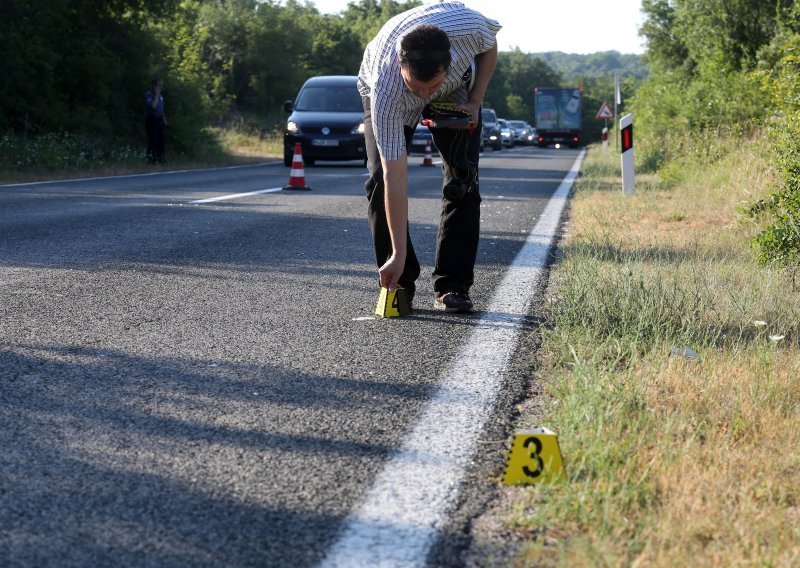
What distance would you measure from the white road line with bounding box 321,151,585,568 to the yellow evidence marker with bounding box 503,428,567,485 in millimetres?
153

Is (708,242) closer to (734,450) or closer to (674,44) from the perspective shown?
(734,450)

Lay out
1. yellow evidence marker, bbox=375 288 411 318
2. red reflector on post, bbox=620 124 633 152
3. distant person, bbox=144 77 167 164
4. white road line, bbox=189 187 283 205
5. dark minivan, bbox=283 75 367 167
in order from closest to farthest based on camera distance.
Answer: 1. yellow evidence marker, bbox=375 288 411 318
2. white road line, bbox=189 187 283 205
3. red reflector on post, bbox=620 124 633 152
4. distant person, bbox=144 77 167 164
5. dark minivan, bbox=283 75 367 167

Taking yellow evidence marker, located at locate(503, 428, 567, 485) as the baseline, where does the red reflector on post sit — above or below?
above

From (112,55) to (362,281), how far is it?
2030cm

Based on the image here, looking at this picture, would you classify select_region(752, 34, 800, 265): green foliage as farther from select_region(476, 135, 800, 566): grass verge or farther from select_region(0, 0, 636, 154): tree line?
select_region(0, 0, 636, 154): tree line

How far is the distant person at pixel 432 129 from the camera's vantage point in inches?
179

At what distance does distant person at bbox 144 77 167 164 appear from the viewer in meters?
22.0

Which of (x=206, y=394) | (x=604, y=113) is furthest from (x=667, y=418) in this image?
(x=604, y=113)

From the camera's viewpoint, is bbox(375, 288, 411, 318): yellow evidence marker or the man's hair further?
bbox(375, 288, 411, 318): yellow evidence marker

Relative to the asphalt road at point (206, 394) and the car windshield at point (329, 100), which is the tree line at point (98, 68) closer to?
the car windshield at point (329, 100)

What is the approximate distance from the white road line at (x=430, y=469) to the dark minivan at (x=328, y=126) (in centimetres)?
1842

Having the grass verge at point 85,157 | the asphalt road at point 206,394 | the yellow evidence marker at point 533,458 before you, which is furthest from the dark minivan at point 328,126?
the yellow evidence marker at point 533,458

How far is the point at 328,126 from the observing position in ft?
76.2

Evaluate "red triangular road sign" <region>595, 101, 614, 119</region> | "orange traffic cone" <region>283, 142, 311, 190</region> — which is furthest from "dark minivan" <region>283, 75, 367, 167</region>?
"red triangular road sign" <region>595, 101, 614, 119</region>
